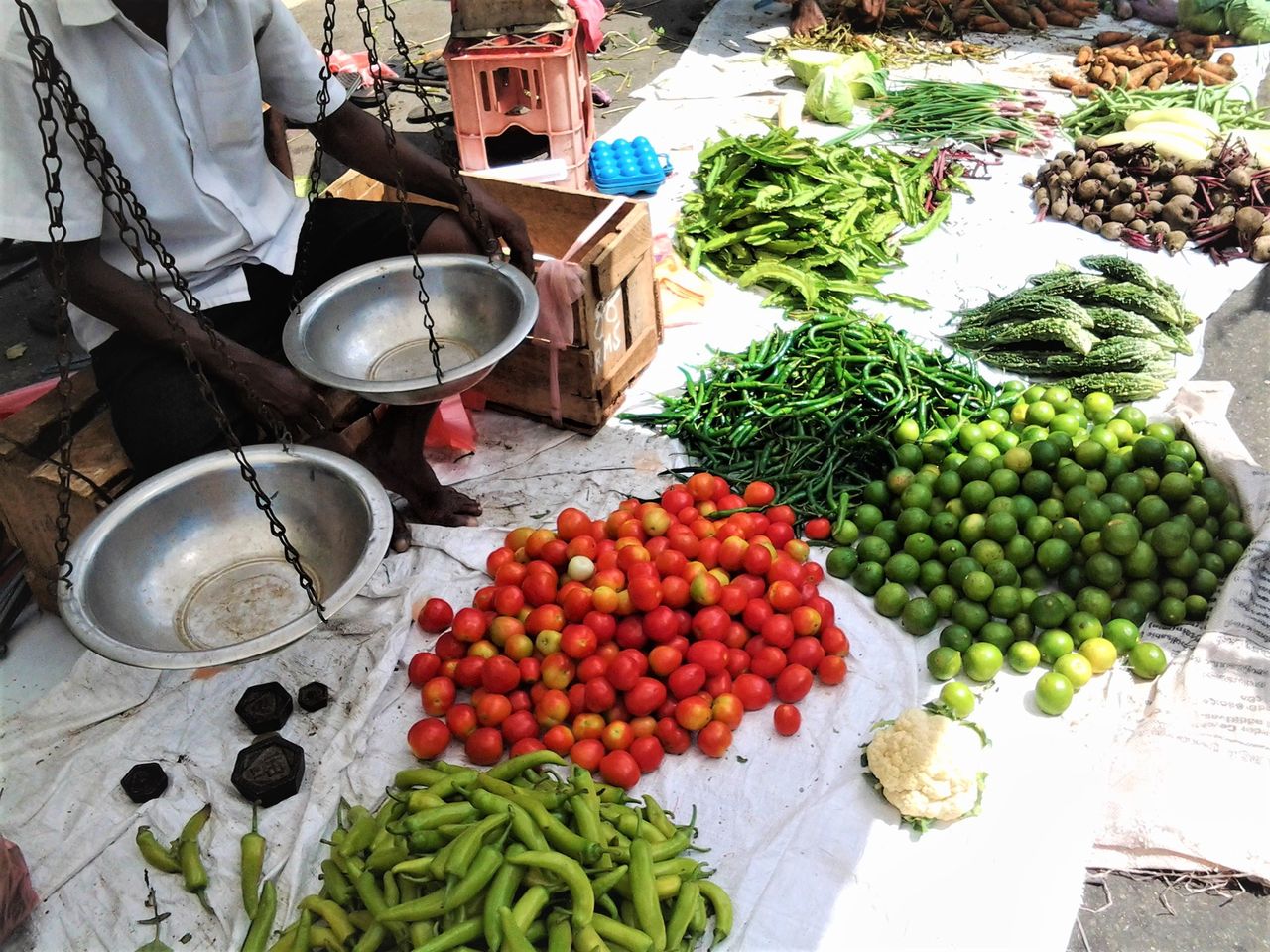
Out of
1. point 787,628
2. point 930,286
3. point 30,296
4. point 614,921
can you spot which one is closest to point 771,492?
point 787,628

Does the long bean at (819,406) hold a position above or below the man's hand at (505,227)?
below

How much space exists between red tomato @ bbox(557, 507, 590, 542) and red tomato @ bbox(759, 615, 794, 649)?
62 cm

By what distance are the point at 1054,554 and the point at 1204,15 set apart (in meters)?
5.45

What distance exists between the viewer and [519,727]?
2391mm

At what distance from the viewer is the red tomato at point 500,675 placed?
2447mm

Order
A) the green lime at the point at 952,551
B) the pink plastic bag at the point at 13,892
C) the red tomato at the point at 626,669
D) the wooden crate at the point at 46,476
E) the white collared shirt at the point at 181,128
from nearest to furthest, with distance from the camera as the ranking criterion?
the pink plastic bag at the point at 13,892 → the white collared shirt at the point at 181,128 → the red tomato at the point at 626,669 → the wooden crate at the point at 46,476 → the green lime at the point at 952,551

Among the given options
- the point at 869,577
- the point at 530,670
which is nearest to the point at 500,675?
the point at 530,670

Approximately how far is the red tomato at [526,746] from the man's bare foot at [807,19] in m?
5.84

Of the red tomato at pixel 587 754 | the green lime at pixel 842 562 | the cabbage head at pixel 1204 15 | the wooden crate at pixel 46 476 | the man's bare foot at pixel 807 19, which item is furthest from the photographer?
the man's bare foot at pixel 807 19

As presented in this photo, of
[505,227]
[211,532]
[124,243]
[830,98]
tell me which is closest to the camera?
[124,243]

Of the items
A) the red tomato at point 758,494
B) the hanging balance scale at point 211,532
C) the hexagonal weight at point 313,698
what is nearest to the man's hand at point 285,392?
the hanging balance scale at point 211,532

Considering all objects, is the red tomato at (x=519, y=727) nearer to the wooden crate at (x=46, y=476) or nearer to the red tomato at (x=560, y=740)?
the red tomato at (x=560, y=740)

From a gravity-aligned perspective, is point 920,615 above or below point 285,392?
below

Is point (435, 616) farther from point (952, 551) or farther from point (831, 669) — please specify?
point (952, 551)
